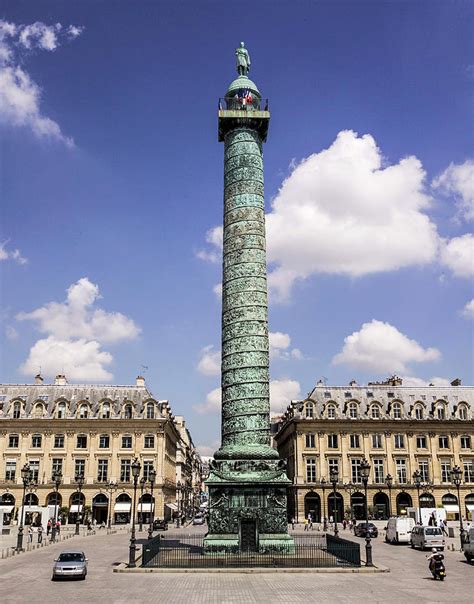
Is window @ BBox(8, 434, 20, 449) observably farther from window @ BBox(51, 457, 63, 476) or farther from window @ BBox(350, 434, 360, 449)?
window @ BBox(350, 434, 360, 449)

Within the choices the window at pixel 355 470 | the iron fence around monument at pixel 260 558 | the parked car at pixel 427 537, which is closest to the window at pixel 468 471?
the window at pixel 355 470

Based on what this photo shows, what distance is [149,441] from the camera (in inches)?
2270

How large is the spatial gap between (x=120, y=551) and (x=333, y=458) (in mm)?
31290

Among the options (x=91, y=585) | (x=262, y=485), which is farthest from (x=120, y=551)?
(x=91, y=585)

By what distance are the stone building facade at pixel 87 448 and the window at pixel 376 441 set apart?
1874 centimetres

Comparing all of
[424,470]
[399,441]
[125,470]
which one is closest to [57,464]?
[125,470]

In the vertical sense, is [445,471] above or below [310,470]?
below

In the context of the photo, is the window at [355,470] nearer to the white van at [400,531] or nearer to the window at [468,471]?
the window at [468,471]

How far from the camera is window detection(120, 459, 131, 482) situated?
184 ft

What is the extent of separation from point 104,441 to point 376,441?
79.7 ft

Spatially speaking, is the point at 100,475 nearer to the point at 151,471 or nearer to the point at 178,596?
the point at 151,471

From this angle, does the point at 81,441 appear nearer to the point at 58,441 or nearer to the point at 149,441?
the point at 58,441

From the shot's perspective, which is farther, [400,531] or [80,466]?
[80,466]

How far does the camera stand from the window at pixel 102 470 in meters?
56.1
